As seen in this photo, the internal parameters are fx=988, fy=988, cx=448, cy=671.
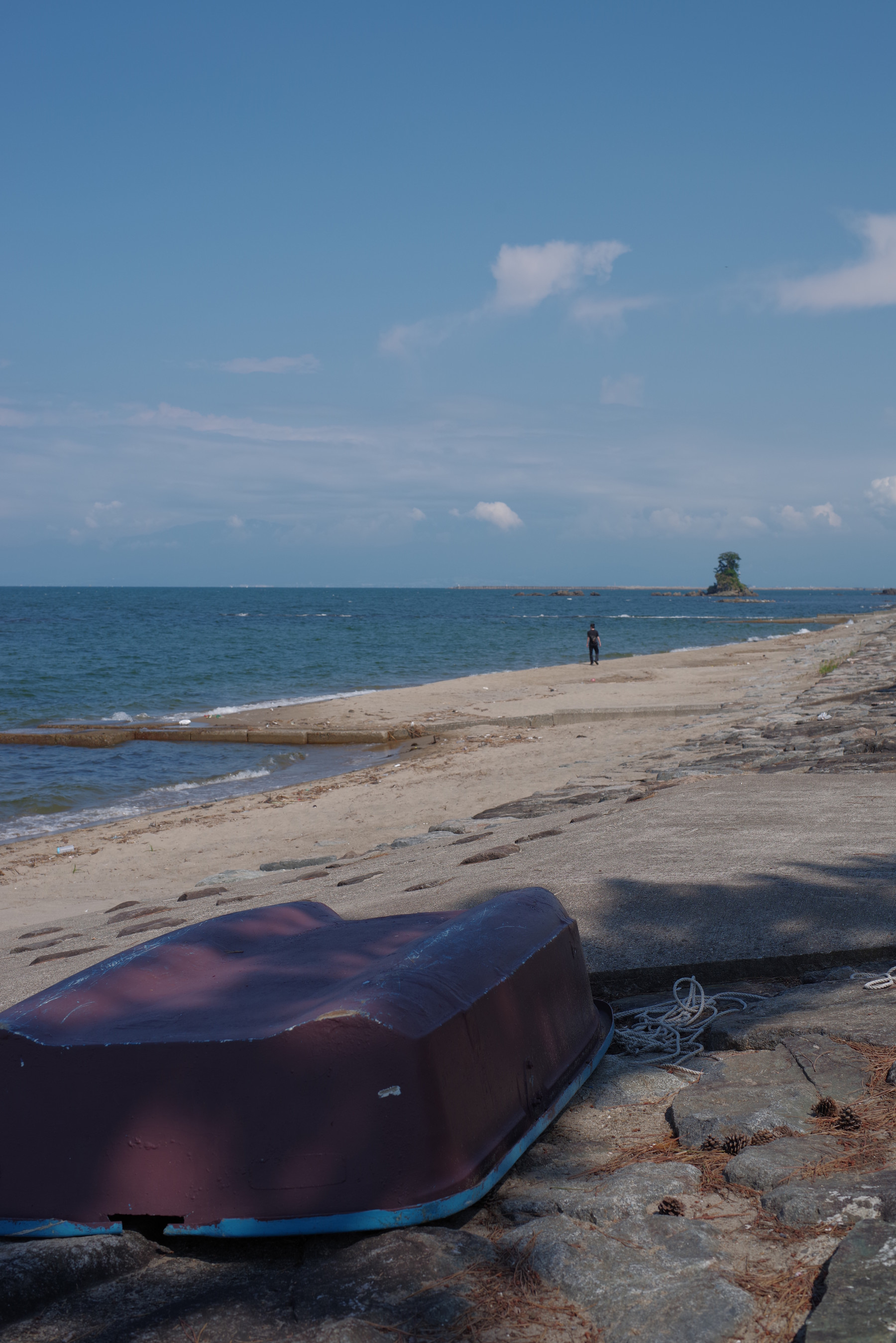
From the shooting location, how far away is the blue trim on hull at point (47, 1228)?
7.65 ft

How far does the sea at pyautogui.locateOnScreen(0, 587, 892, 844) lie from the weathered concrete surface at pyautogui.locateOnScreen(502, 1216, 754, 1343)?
1112 cm

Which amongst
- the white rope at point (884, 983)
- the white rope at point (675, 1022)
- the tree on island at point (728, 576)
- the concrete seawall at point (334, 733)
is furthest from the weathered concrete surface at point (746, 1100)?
the tree on island at point (728, 576)

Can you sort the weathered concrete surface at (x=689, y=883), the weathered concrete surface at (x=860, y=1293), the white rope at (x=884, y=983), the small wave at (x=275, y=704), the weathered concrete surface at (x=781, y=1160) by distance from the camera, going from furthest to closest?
the small wave at (x=275, y=704) < the weathered concrete surface at (x=689, y=883) < the white rope at (x=884, y=983) < the weathered concrete surface at (x=781, y=1160) < the weathered concrete surface at (x=860, y=1293)

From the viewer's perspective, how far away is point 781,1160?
8.21ft

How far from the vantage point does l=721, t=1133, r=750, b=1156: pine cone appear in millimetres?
2646

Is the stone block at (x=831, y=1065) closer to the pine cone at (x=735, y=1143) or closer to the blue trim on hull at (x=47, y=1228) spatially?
the pine cone at (x=735, y=1143)

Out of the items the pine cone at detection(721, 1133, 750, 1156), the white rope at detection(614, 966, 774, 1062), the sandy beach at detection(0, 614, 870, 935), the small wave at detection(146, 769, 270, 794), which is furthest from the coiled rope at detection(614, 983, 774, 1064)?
the small wave at detection(146, 769, 270, 794)

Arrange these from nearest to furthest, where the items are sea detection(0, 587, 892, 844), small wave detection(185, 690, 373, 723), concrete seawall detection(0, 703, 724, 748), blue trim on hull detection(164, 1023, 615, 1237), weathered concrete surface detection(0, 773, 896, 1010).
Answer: blue trim on hull detection(164, 1023, 615, 1237)
weathered concrete surface detection(0, 773, 896, 1010)
sea detection(0, 587, 892, 844)
concrete seawall detection(0, 703, 724, 748)
small wave detection(185, 690, 373, 723)

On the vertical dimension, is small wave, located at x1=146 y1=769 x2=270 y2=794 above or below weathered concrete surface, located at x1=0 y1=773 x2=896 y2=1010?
below

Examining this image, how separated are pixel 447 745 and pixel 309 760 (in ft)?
7.74

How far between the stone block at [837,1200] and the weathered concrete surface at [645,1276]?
0.58 ft

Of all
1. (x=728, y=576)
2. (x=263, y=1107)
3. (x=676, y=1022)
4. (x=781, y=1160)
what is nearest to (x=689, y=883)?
(x=676, y=1022)

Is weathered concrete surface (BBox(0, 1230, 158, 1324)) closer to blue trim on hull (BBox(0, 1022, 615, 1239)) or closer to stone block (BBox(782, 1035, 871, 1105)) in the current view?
blue trim on hull (BBox(0, 1022, 615, 1239))

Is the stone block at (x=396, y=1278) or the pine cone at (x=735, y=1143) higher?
the stone block at (x=396, y=1278)
